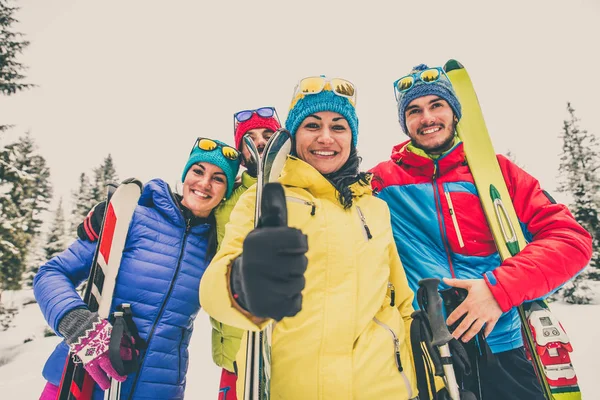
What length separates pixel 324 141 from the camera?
7.27ft

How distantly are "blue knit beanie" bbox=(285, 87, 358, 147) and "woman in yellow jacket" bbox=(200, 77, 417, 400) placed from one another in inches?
0.4

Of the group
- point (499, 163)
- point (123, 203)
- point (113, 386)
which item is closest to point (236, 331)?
point (113, 386)

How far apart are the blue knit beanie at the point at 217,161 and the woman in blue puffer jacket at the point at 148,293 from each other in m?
0.38

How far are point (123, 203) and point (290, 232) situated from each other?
7.85 feet

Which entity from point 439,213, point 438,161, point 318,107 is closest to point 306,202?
point 318,107

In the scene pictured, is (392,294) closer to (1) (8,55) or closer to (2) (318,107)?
(2) (318,107)

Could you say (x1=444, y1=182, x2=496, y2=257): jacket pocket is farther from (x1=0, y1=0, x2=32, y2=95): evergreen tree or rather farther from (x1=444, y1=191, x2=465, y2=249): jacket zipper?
(x1=0, y1=0, x2=32, y2=95): evergreen tree

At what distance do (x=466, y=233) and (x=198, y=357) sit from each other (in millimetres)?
9382

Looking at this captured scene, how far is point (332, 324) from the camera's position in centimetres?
161

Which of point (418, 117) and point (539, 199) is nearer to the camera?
point (539, 199)

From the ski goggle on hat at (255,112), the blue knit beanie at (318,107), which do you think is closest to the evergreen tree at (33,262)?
the ski goggle on hat at (255,112)

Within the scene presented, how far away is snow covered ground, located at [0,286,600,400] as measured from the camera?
22.9 feet

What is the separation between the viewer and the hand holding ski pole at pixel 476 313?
1981 mm

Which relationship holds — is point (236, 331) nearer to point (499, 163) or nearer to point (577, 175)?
point (499, 163)
